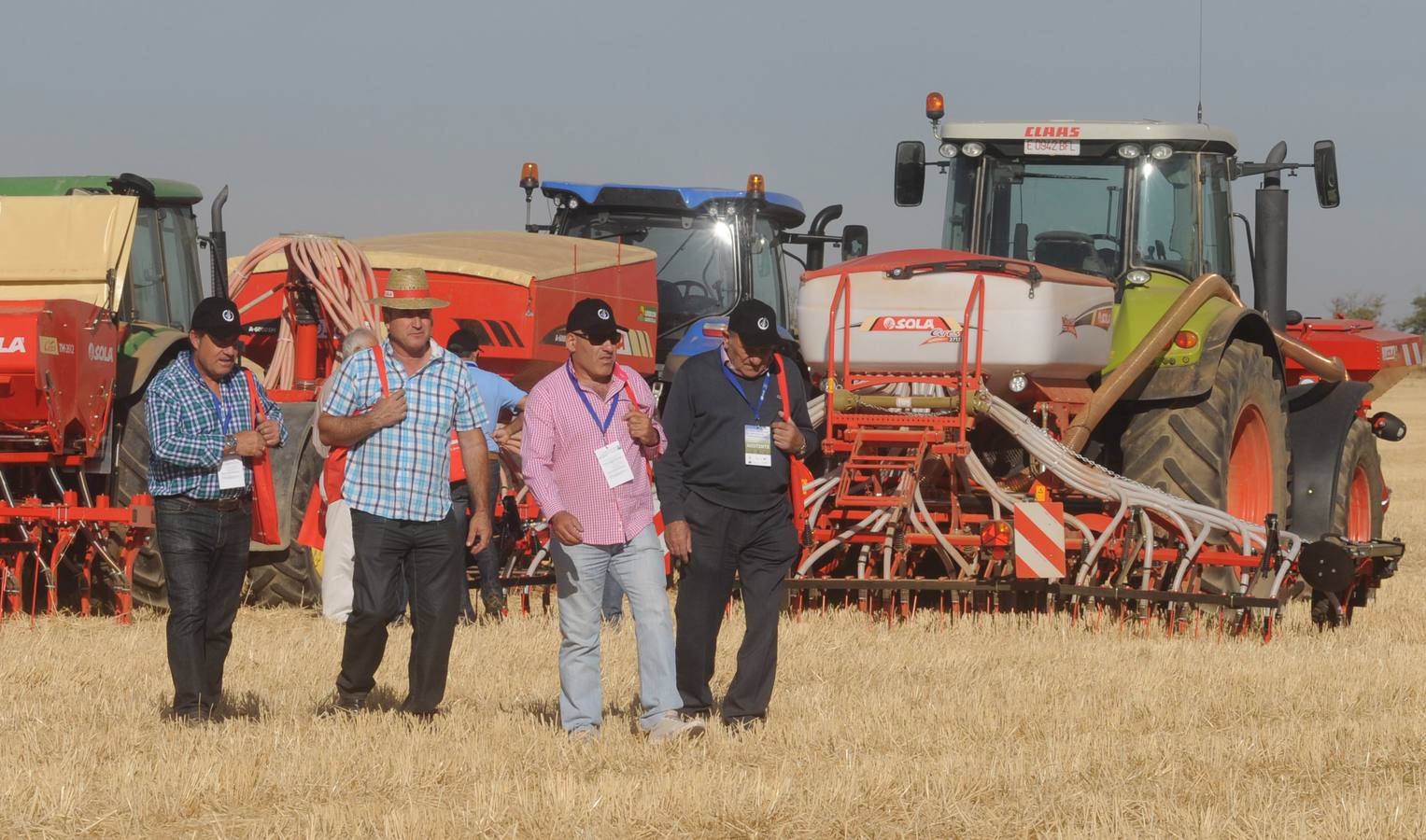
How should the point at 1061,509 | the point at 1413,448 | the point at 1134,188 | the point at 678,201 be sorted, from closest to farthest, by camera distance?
the point at 1061,509, the point at 1134,188, the point at 678,201, the point at 1413,448

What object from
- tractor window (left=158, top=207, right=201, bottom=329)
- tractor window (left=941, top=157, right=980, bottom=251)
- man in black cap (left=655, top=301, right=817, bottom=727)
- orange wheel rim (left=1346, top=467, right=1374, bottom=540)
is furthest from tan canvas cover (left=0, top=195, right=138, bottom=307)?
orange wheel rim (left=1346, top=467, right=1374, bottom=540)

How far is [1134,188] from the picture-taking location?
10734mm

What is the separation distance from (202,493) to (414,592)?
83 centimetres

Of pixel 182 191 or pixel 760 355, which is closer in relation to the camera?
pixel 760 355

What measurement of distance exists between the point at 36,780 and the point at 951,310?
16.9 feet

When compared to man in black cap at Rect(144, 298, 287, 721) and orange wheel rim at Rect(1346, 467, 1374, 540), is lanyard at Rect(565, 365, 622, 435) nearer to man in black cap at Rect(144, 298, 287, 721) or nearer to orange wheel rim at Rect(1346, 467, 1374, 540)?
man in black cap at Rect(144, 298, 287, 721)

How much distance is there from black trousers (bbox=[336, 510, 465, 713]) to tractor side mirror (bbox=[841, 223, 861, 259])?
772cm

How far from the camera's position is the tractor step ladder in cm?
942

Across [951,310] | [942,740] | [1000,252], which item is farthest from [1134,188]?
[942,740]

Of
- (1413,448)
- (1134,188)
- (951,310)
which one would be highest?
(1134,188)

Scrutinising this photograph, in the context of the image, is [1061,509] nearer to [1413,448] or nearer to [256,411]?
[256,411]

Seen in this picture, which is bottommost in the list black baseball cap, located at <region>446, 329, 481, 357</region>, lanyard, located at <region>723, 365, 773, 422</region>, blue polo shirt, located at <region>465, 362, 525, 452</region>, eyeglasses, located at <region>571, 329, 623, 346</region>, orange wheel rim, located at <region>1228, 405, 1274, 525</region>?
orange wheel rim, located at <region>1228, 405, 1274, 525</region>

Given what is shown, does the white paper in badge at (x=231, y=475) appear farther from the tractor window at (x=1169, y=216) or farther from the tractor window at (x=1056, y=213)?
the tractor window at (x=1169, y=216)

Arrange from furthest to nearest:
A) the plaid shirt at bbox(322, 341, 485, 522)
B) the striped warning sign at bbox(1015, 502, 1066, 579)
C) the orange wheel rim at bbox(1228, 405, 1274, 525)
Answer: the orange wheel rim at bbox(1228, 405, 1274, 525) < the striped warning sign at bbox(1015, 502, 1066, 579) < the plaid shirt at bbox(322, 341, 485, 522)
